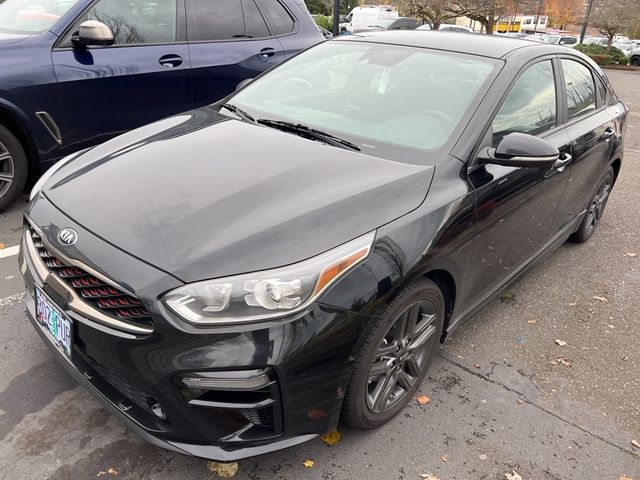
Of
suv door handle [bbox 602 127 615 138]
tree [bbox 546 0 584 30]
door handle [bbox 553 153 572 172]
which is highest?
door handle [bbox 553 153 572 172]

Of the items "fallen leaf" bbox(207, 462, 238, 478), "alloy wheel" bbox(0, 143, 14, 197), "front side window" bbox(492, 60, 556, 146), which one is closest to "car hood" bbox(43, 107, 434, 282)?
"front side window" bbox(492, 60, 556, 146)

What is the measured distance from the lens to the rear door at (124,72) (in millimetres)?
3971

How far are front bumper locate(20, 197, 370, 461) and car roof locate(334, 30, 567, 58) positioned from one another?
1811 mm

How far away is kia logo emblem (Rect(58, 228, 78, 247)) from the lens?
1.96m

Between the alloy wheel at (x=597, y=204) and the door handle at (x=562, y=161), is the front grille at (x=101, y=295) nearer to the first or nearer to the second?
the door handle at (x=562, y=161)

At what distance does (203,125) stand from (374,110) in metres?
0.91

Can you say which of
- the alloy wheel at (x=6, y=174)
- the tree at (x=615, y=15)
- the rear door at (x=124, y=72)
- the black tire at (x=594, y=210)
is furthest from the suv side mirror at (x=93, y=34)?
the tree at (x=615, y=15)

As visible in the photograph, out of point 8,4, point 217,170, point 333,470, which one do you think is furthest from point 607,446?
point 8,4

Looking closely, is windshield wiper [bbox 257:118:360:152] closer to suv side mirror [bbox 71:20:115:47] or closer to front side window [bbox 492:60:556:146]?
front side window [bbox 492:60:556:146]

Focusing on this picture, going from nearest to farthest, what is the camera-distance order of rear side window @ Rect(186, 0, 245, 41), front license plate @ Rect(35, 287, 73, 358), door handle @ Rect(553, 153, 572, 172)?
front license plate @ Rect(35, 287, 73, 358)
door handle @ Rect(553, 153, 572, 172)
rear side window @ Rect(186, 0, 245, 41)

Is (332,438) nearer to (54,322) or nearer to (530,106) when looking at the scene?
(54,322)

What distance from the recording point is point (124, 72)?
4164 mm

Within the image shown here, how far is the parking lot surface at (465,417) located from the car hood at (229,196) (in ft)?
2.87

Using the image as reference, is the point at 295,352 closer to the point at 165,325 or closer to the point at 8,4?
the point at 165,325
